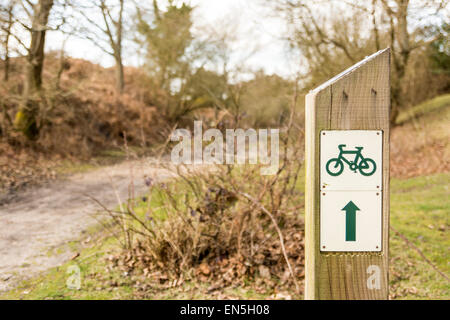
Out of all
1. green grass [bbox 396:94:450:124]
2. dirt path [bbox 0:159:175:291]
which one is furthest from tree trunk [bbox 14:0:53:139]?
green grass [bbox 396:94:450:124]

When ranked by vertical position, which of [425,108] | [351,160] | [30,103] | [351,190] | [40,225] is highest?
[425,108]

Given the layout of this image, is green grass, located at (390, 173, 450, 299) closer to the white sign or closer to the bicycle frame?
the white sign

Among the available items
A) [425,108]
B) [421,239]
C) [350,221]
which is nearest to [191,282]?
[350,221]

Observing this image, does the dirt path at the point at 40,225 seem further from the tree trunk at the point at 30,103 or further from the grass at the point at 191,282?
the tree trunk at the point at 30,103

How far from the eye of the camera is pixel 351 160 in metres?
1.28

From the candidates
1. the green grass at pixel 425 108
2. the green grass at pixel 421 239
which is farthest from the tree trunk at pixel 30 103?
the green grass at pixel 425 108

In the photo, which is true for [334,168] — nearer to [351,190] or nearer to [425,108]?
[351,190]

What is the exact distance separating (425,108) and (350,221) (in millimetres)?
15943

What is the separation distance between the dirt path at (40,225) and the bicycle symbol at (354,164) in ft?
8.68

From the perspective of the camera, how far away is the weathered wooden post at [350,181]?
1271 millimetres

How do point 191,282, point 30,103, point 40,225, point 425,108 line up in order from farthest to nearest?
1. point 425,108
2. point 30,103
3. point 40,225
4. point 191,282

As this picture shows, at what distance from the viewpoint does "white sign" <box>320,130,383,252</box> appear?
49.9 inches

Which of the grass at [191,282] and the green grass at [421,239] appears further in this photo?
the green grass at [421,239]
